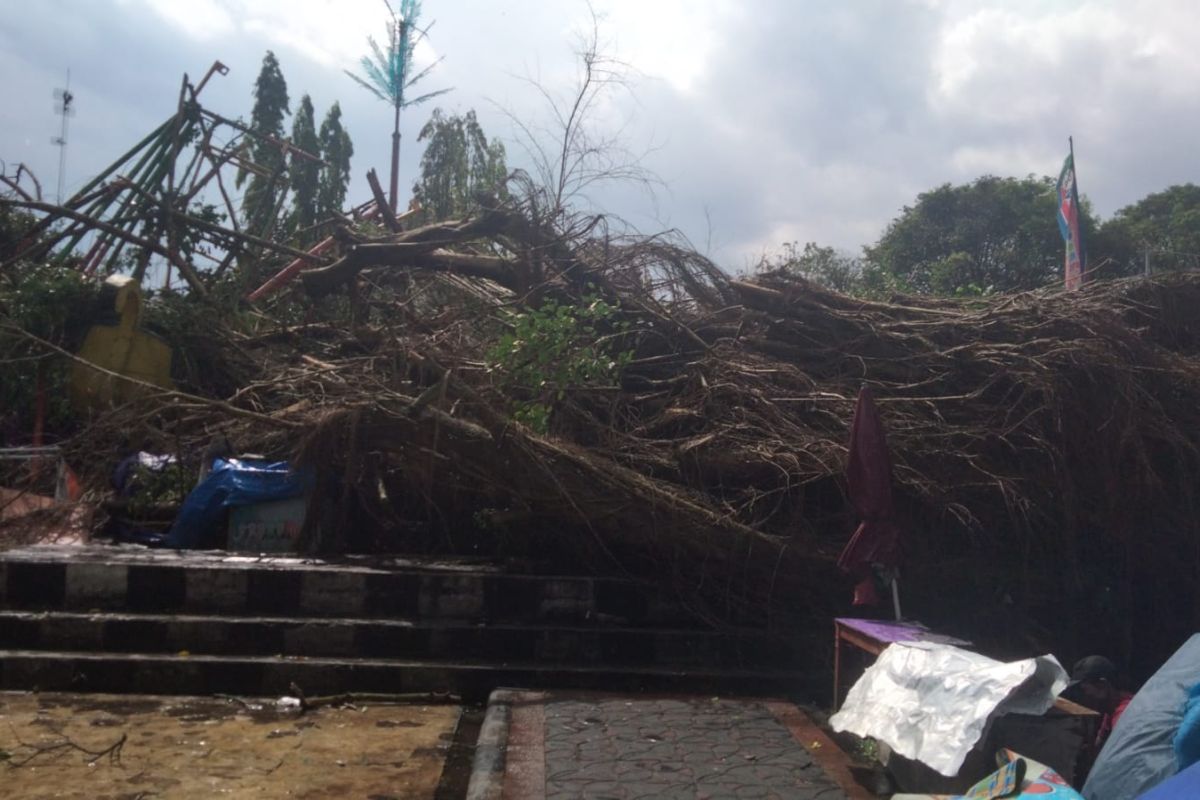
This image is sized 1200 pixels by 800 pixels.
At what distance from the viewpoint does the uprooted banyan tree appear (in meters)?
7.32

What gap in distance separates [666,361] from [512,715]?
3862 mm

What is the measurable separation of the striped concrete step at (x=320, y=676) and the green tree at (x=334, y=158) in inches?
732

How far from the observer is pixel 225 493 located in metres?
8.10

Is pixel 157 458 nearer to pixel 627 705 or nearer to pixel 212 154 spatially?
pixel 627 705

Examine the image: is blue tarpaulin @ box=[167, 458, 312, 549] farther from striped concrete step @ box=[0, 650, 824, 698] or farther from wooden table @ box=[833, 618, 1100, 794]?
wooden table @ box=[833, 618, 1100, 794]

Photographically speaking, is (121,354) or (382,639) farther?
(121,354)

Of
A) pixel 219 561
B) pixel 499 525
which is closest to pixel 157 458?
pixel 219 561

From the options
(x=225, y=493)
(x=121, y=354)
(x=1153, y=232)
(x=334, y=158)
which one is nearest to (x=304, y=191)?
(x=334, y=158)

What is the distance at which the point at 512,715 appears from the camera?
591cm

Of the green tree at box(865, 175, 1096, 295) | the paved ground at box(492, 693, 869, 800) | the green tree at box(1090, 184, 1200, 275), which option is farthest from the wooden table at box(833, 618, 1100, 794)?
the green tree at box(865, 175, 1096, 295)

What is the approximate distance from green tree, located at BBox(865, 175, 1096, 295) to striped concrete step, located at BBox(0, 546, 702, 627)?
47.6 ft

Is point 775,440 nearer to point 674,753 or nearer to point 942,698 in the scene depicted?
point 674,753

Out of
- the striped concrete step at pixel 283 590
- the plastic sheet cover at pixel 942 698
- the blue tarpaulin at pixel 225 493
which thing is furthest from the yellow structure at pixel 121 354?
the plastic sheet cover at pixel 942 698

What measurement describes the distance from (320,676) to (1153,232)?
20897mm
